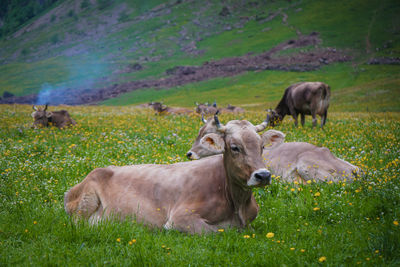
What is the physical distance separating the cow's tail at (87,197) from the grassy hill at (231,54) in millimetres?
44520

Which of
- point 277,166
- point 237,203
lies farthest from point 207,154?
point 237,203

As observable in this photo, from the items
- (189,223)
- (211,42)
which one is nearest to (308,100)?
(189,223)

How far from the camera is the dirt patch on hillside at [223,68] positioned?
107812mm

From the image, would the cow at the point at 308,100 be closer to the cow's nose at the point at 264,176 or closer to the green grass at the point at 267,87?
the cow's nose at the point at 264,176

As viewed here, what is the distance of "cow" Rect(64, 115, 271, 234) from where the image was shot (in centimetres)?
585

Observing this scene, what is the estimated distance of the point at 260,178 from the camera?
17.6 ft

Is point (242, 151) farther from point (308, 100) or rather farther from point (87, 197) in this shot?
point (308, 100)

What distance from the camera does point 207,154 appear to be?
9945 millimetres

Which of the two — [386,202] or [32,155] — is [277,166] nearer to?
[386,202]

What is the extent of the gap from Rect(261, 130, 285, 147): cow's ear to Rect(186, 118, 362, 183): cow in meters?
1.32

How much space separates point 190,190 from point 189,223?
797 millimetres

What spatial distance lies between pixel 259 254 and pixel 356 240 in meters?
1.51

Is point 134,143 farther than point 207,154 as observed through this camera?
Yes

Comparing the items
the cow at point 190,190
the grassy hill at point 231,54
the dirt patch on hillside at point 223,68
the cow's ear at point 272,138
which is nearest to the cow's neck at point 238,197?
the cow at point 190,190
